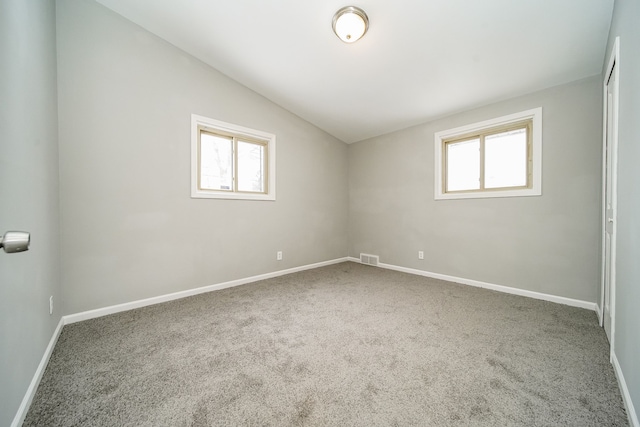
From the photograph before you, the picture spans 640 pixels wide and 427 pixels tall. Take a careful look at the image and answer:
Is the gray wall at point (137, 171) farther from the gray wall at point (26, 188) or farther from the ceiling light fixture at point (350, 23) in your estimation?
the ceiling light fixture at point (350, 23)

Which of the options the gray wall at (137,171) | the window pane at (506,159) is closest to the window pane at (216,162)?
the gray wall at (137,171)

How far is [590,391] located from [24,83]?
372 centimetres

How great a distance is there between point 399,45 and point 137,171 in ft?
10.0

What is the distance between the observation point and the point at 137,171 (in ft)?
8.68

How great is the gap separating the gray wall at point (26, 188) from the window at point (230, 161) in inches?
50.3

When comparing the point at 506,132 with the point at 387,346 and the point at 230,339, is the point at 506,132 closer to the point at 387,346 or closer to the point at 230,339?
the point at 387,346

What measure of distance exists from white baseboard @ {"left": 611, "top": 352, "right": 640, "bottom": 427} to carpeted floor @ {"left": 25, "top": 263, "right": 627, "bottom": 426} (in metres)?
0.04

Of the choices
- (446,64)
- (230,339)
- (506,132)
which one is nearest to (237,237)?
(230,339)

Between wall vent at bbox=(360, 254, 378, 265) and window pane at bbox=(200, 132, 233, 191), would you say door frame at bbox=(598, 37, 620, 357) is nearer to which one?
wall vent at bbox=(360, 254, 378, 265)

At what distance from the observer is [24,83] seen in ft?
4.68

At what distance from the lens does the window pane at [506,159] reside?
306 cm

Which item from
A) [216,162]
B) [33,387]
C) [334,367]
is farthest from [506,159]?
[33,387]

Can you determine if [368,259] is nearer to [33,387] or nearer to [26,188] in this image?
[33,387]

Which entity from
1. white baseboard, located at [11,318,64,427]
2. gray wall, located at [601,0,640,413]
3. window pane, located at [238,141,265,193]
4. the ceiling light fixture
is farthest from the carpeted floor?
the ceiling light fixture
